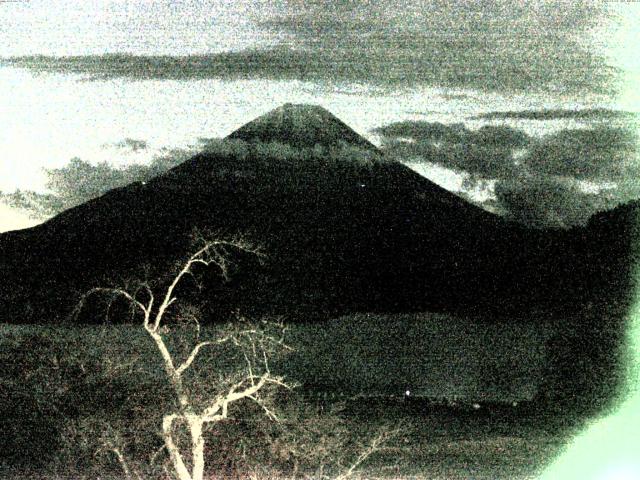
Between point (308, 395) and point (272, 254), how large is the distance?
359 inches

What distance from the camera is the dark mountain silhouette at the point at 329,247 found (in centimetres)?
1606

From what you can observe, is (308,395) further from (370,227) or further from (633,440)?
(370,227)

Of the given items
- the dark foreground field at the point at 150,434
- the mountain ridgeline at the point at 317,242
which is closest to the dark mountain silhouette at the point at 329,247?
the mountain ridgeline at the point at 317,242

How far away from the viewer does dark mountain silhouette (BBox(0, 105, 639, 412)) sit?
16062mm

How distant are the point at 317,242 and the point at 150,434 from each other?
609 inches

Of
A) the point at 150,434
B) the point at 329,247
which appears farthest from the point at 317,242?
the point at 150,434

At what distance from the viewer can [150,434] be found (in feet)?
29.7

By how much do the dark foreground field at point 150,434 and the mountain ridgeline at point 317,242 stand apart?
12.5 ft

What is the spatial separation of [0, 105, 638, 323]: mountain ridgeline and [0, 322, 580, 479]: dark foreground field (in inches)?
150

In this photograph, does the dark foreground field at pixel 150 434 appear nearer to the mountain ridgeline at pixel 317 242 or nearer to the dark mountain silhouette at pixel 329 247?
the dark mountain silhouette at pixel 329 247

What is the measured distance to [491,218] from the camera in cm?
2892

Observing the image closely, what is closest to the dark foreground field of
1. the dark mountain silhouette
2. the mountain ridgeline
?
the dark mountain silhouette

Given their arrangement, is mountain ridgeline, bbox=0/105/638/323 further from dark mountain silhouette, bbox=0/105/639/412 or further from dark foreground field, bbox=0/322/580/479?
dark foreground field, bbox=0/322/580/479

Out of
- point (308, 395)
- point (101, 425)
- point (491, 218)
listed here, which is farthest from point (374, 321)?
point (491, 218)
